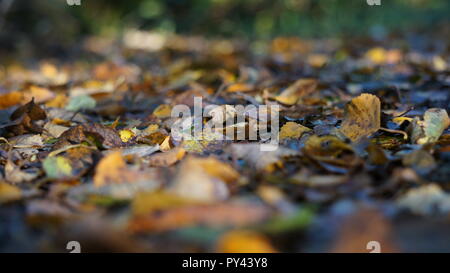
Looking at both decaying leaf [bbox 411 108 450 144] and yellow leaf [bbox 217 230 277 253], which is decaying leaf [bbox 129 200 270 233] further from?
decaying leaf [bbox 411 108 450 144]

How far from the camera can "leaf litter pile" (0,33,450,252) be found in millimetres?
732

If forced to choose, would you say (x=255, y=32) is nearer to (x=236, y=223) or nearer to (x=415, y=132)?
(x=415, y=132)

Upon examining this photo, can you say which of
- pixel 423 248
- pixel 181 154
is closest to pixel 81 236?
pixel 181 154

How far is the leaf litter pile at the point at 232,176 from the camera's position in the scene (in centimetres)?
73

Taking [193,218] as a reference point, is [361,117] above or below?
above

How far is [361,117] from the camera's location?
1171 millimetres

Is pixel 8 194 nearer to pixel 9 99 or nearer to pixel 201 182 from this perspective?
pixel 201 182

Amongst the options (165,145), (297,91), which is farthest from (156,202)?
(297,91)

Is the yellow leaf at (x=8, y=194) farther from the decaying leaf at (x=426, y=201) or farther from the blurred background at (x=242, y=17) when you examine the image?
the blurred background at (x=242, y=17)

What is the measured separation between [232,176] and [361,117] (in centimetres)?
47

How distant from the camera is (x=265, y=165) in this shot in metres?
0.96

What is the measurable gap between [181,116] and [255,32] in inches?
146

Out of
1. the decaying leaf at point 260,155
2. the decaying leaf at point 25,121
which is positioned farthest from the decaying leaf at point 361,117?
the decaying leaf at point 25,121

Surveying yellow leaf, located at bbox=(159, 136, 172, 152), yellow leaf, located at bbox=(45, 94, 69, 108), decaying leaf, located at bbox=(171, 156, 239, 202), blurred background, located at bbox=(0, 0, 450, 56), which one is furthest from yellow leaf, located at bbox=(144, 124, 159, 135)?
blurred background, located at bbox=(0, 0, 450, 56)
